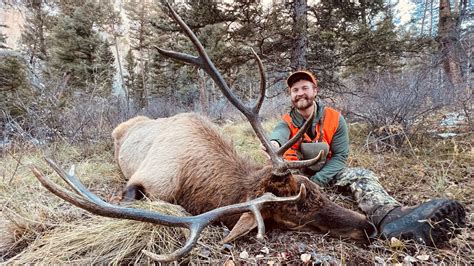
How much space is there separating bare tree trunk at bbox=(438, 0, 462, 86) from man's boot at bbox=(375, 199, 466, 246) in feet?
21.9

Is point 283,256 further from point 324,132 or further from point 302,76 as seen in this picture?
point 302,76

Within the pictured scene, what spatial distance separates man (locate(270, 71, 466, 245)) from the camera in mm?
2189

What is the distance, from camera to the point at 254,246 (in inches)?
90.0

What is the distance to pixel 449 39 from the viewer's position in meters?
8.47

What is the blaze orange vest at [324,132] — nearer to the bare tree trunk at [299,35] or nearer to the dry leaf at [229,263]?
the dry leaf at [229,263]

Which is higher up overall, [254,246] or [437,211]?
[437,211]

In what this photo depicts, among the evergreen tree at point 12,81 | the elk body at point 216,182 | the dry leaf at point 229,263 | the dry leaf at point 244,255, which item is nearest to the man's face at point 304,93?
the elk body at point 216,182

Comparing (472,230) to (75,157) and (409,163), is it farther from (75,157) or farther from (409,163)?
(75,157)

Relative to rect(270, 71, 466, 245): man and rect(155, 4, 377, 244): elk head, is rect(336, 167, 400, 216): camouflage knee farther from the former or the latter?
rect(155, 4, 377, 244): elk head

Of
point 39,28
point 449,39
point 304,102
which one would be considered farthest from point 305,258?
point 39,28

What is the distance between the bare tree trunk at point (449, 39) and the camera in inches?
316

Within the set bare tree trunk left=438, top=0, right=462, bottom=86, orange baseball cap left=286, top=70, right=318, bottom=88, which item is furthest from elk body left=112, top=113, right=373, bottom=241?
bare tree trunk left=438, top=0, right=462, bottom=86

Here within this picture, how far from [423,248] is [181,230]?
1.79m

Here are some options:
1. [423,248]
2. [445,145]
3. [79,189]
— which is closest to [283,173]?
[423,248]
